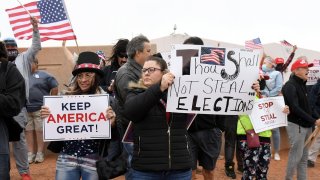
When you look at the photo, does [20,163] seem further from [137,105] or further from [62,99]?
[137,105]

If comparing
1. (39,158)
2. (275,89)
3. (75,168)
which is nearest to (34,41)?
(75,168)

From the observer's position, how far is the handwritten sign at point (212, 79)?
147 inches

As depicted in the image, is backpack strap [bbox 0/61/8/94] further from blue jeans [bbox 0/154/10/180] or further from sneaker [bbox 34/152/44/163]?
sneaker [bbox 34/152/44/163]

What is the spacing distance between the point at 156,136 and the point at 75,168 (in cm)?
95

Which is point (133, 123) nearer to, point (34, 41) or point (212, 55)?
point (212, 55)

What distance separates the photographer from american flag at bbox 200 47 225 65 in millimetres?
3859

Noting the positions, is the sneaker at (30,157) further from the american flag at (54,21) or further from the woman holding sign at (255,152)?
the woman holding sign at (255,152)

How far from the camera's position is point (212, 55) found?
3916 mm

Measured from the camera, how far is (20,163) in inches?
265

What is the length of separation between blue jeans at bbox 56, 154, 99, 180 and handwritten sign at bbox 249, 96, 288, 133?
2.96 meters

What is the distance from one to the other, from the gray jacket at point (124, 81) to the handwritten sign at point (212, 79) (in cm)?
110

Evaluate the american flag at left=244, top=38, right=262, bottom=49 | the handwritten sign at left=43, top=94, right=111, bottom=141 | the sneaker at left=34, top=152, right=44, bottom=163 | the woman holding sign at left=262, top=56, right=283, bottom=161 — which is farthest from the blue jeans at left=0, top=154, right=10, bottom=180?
the american flag at left=244, top=38, right=262, bottom=49

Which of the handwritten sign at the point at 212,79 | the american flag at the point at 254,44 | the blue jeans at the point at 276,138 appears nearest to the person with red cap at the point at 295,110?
the blue jeans at the point at 276,138

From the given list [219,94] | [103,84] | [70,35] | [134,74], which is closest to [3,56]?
[134,74]
